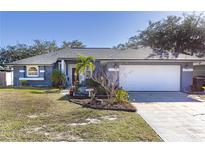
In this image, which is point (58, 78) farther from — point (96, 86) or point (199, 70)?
point (199, 70)

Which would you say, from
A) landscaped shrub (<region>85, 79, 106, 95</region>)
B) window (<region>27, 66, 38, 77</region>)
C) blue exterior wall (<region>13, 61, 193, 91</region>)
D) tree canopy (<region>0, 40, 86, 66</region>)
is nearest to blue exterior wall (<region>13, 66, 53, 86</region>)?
blue exterior wall (<region>13, 61, 193, 91</region>)

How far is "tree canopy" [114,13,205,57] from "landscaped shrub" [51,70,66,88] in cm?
1211

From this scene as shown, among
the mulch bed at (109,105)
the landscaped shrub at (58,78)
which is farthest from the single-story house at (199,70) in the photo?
the mulch bed at (109,105)

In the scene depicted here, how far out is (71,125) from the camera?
7.24 m

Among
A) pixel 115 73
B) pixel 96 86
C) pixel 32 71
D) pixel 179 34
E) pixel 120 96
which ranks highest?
pixel 179 34

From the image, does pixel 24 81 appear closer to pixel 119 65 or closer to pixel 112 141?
pixel 119 65

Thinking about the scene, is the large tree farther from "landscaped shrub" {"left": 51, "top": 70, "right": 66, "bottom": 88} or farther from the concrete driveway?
the concrete driveway

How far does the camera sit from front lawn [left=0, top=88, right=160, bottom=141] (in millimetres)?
6102

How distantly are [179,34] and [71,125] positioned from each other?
24.9m

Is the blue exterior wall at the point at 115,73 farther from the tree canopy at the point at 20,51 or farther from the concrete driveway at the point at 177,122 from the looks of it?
the tree canopy at the point at 20,51

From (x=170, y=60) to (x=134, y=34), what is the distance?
17.7 m

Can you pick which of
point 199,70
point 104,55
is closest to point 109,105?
point 104,55
